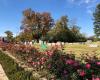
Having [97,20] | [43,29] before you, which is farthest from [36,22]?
[97,20]

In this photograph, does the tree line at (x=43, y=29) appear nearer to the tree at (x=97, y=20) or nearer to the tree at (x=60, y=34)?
the tree at (x=60, y=34)

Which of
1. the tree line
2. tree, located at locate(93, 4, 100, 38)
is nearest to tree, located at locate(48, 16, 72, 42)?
the tree line

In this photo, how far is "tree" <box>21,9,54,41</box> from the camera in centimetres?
7344

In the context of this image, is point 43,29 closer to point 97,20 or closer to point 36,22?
point 36,22

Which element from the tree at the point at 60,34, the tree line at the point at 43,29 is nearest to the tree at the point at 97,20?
the tree line at the point at 43,29

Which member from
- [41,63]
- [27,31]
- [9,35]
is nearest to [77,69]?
[41,63]

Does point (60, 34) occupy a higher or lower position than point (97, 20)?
lower

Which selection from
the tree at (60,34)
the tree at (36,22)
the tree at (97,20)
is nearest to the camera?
the tree at (60,34)

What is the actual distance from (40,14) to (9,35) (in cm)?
1393

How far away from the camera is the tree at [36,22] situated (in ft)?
241

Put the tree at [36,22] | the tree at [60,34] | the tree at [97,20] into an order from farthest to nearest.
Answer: the tree at [97,20] < the tree at [36,22] < the tree at [60,34]

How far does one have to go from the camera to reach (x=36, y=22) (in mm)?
74188

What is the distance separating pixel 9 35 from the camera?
8319 centimetres

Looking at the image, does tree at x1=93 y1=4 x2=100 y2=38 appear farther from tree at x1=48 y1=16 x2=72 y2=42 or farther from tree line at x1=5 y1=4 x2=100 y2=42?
tree at x1=48 y1=16 x2=72 y2=42
